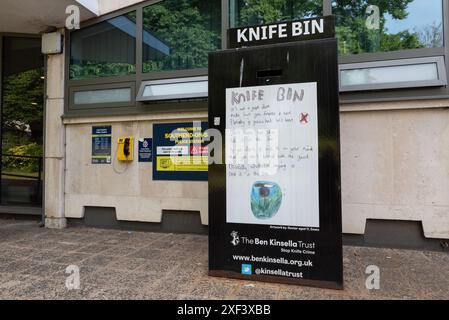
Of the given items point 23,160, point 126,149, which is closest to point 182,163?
point 126,149

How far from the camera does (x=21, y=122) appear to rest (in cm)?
771

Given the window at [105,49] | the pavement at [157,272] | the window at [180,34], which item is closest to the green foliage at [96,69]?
the window at [105,49]

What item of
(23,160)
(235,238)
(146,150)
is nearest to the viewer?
(235,238)

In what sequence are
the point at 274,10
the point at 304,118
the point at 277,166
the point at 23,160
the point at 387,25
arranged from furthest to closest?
the point at 23,160, the point at 274,10, the point at 387,25, the point at 277,166, the point at 304,118

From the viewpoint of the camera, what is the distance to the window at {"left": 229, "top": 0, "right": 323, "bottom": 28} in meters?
5.68

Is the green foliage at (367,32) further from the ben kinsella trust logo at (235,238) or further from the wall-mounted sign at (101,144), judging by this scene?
the wall-mounted sign at (101,144)

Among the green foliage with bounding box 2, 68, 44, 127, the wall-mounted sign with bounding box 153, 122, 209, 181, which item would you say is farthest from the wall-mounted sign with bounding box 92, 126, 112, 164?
the green foliage with bounding box 2, 68, 44, 127

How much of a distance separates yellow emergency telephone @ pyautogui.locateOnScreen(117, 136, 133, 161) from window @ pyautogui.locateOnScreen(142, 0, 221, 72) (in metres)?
1.30

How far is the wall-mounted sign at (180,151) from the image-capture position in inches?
235

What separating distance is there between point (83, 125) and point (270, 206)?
4.40 m

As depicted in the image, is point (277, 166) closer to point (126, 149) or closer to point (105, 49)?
point (126, 149)

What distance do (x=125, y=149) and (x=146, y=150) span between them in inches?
14.9

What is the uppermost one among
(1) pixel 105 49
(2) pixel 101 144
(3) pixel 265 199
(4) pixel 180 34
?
(4) pixel 180 34
